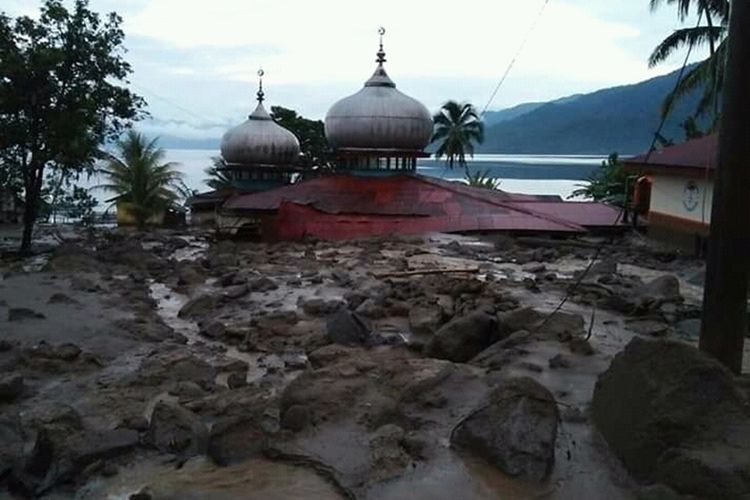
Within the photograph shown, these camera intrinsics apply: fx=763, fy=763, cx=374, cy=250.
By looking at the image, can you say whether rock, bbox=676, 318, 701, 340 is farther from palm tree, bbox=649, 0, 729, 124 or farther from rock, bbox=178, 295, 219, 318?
palm tree, bbox=649, 0, 729, 124

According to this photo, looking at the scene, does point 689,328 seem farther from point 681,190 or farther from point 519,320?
point 681,190

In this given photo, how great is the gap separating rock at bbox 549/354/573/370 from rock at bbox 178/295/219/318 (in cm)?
642

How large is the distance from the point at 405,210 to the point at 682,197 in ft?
26.7

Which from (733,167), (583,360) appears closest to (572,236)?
(583,360)

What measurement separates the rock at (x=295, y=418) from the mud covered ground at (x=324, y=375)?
Result: 0.02 m

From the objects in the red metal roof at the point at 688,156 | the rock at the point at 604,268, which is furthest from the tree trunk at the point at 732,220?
the red metal roof at the point at 688,156

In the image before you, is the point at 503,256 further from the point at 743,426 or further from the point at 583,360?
the point at 743,426

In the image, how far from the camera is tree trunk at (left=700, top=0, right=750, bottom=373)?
6.07 metres

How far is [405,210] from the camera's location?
23359 mm

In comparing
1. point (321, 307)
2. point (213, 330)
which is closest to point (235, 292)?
point (321, 307)

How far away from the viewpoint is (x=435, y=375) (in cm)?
730

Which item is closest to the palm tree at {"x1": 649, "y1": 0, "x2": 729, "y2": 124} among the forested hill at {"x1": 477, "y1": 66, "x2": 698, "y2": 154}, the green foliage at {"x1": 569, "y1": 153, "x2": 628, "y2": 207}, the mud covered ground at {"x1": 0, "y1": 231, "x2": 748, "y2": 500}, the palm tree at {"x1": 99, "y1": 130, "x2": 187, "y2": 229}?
the green foliage at {"x1": 569, "y1": 153, "x2": 628, "y2": 207}

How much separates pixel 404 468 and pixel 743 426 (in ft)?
7.52

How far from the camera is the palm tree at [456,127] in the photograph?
54.9 m
